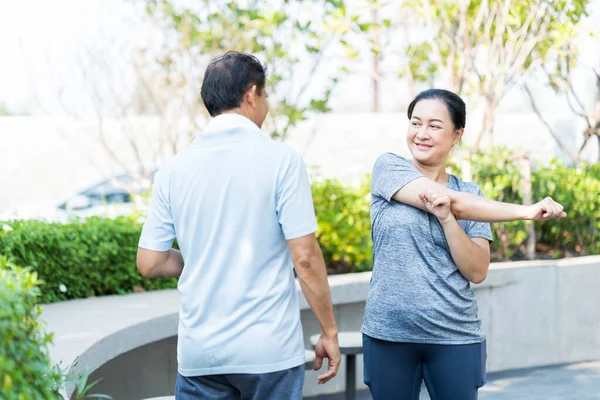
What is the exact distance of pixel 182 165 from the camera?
2.95m

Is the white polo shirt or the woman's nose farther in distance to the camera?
the woman's nose

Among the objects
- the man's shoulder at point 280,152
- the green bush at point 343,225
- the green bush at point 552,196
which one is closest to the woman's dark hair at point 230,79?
the man's shoulder at point 280,152

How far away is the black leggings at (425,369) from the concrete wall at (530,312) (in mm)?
3465

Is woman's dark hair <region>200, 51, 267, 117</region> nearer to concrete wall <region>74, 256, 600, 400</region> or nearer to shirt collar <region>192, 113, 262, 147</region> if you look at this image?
shirt collar <region>192, 113, 262, 147</region>

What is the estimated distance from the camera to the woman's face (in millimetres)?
3439

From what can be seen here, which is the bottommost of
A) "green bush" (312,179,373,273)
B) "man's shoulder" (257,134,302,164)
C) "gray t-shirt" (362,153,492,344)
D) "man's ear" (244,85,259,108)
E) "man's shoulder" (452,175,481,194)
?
"green bush" (312,179,373,273)

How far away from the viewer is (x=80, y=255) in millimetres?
6250

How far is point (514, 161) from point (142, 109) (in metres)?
5.22

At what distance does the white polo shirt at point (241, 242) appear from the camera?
2.86 metres

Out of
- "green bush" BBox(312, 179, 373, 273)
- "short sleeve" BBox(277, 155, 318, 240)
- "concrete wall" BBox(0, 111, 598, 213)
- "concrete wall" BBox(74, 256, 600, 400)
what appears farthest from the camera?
"concrete wall" BBox(0, 111, 598, 213)

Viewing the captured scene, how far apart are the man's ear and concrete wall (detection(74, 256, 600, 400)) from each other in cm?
401

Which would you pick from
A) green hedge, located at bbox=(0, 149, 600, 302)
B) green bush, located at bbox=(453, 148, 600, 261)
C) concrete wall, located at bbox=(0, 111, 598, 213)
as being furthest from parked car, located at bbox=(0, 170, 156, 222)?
green bush, located at bbox=(453, 148, 600, 261)

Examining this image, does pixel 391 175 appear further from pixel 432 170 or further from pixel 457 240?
pixel 457 240

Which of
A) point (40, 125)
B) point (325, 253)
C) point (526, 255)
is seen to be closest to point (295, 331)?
point (325, 253)
